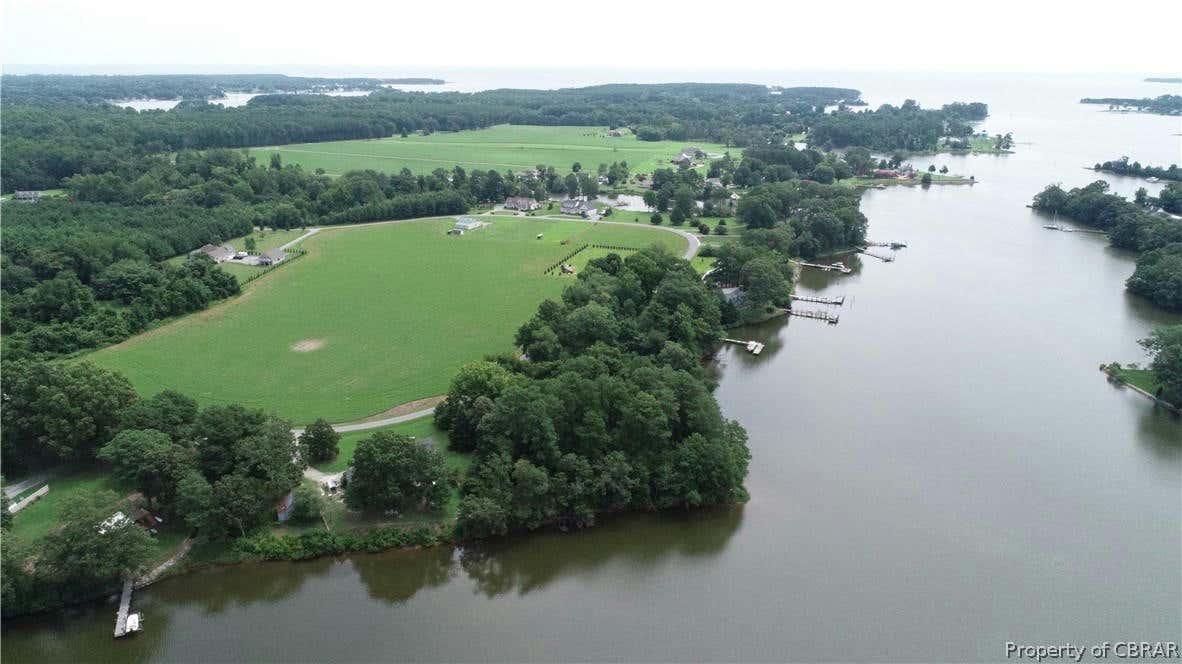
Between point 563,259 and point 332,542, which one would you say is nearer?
point 332,542

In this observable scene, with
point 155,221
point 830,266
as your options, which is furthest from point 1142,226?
point 155,221

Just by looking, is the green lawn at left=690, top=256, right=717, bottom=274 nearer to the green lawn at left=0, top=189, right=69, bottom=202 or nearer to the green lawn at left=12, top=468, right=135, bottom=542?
the green lawn at left=12, top=468, right=135, bottom=542

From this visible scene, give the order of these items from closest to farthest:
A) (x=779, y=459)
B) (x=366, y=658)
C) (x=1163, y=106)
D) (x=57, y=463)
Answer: (x=366, y=658) < (x=57, y=463) < (x=779, y=459) < (x=1163, y=106)

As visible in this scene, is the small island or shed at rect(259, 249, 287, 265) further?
shed at rect(259, 249, 287, 265)

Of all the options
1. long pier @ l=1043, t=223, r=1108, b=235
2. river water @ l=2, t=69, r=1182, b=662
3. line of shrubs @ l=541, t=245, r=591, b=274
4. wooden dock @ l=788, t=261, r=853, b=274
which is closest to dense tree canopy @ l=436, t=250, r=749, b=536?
river water @ l=2, t=69, r=1182, b=662

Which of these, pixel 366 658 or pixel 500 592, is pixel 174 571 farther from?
pixel 500 592

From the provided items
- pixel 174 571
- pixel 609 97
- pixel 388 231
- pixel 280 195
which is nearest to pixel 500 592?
pixel 174 571

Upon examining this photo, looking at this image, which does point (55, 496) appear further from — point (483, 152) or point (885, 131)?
point (885, 131)
